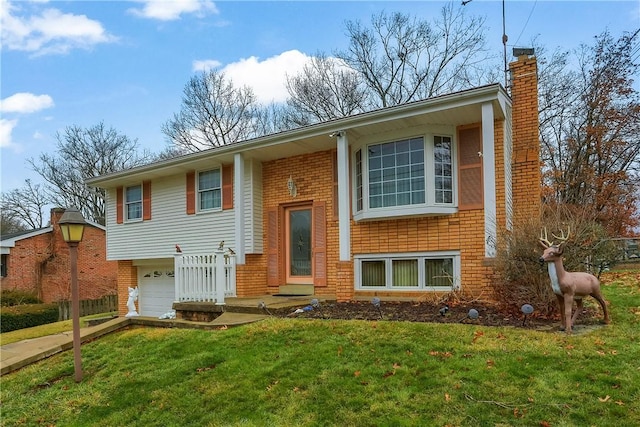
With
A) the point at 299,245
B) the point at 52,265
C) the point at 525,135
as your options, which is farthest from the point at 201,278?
the point at 52,265

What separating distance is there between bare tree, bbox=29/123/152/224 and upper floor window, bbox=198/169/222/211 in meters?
20.0

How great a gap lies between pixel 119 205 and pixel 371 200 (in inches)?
369

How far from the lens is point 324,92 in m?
24.5

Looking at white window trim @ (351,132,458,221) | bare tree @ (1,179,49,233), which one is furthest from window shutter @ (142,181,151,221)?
bare tree @ (1,179,49,233)

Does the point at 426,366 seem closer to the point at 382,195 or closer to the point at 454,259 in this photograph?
the point at 454,259

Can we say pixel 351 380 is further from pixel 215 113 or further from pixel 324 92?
pixel 215 113

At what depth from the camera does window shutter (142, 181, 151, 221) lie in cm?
1352

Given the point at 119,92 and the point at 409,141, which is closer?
the point at 409,141

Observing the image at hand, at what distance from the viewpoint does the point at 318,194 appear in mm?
10328

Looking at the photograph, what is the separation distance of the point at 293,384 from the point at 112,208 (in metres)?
12.2

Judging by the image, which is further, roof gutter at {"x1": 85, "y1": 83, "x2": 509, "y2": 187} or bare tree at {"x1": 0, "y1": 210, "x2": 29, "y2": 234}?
bare tree at {"x1": 0, "y1": 210, "x2": 29, "y2": 234}

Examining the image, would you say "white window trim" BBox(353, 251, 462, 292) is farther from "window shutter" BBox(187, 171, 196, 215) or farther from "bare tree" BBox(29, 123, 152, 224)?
"bare tree" BBox(29, 123, 152, 224)

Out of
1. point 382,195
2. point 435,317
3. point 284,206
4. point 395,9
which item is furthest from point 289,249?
point 395,9

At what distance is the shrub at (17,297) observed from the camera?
56.5 feet
